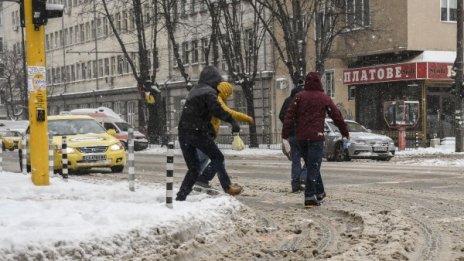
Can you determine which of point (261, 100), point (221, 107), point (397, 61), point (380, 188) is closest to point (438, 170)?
point (380, 188)

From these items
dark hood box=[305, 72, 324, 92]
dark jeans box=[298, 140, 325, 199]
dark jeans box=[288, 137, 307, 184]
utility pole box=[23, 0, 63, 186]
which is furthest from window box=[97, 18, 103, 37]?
dark jeans box=[298, 140, 325, 199]

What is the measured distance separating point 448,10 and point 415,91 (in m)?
4.04

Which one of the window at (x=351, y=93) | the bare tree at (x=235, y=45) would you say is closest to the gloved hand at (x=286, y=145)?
the bare tree at (x=235, y=45)

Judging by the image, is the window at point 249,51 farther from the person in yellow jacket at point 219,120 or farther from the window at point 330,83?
the person in yellow jacket at point 219,120

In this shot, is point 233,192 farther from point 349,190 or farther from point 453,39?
point 453,39

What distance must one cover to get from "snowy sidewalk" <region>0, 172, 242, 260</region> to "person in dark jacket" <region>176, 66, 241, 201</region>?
43 centimetres

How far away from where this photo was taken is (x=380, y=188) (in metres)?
13.4

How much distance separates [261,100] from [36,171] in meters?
34.1

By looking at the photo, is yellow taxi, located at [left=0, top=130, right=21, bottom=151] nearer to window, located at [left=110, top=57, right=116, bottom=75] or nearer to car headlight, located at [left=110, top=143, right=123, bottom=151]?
car headlight, located at [left=110, top=143, right=123, bottom=151]

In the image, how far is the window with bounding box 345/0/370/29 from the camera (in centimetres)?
3559

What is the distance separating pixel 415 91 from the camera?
115 ft

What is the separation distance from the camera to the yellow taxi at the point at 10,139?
39566 millimetres

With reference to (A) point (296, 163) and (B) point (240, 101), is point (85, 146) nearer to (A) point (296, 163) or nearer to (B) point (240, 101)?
(A) point (296, 163)

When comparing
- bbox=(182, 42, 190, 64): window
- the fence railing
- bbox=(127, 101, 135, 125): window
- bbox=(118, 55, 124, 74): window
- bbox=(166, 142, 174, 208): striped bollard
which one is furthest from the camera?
bbox=(118, 55, 124, 74): window
